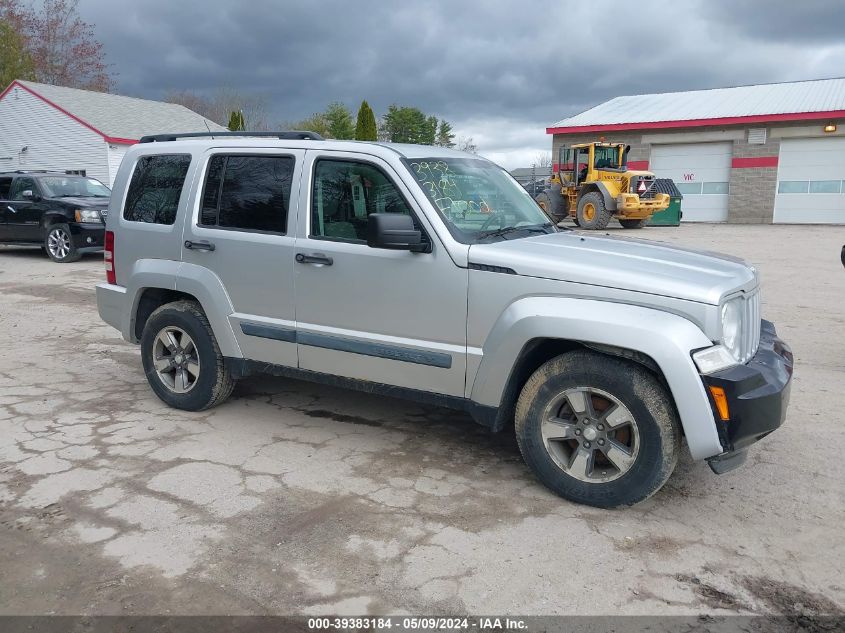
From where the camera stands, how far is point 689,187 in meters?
28.7

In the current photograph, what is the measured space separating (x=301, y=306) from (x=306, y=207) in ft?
2.08

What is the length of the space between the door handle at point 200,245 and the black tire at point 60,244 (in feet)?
34.9

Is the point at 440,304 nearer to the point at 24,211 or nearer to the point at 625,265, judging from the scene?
the point at 625,265

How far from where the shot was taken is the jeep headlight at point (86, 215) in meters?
13.8

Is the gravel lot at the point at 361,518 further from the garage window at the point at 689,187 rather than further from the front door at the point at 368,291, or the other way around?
the garage window at the point at 689,187

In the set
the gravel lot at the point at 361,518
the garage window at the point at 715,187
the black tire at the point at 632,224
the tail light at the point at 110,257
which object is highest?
the garage window at the point at 715,187

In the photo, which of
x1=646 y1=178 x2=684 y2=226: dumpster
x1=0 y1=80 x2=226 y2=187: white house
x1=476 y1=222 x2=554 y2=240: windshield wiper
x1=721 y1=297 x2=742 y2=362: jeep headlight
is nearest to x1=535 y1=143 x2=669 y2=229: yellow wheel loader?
x1=646 y1=178 x2=684 y2=226: dumpster

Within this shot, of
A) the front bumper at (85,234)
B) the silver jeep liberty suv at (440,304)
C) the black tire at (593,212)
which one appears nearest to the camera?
the silver jeep liberty suv at (440,304)

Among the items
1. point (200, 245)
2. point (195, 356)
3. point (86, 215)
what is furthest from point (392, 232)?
point (86, 215)

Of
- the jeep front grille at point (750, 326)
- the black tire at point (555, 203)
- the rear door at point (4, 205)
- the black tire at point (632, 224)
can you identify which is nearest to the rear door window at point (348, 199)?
the jeep front grille at point (750, 326)

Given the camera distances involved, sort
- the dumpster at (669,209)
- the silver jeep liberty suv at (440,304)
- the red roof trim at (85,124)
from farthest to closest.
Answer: the red roof trim at (85,124), the dumpster at (669,209), the silver jeep liberty suv at (440,304)

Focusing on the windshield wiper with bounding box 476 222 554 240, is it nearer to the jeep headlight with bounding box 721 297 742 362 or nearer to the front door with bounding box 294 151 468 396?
the front door with bounding box 294 151 468 396

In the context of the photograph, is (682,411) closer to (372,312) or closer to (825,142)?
(372,312)

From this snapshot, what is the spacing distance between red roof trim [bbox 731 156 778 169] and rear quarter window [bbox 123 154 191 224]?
26731mm
